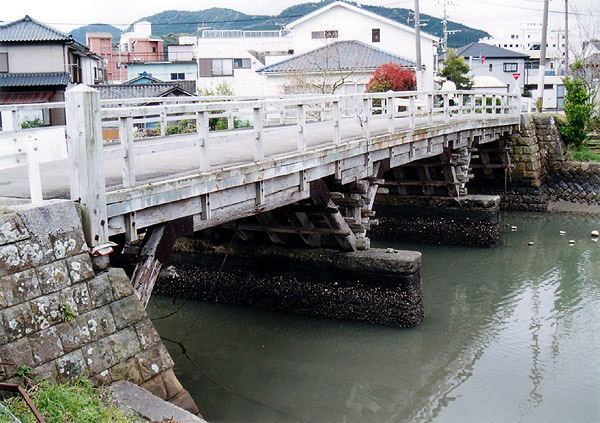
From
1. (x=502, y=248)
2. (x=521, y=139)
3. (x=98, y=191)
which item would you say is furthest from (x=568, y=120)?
(x=98, y=191)

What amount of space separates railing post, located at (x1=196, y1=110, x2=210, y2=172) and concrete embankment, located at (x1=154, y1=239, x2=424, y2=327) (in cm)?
542

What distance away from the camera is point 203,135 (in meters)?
7.85

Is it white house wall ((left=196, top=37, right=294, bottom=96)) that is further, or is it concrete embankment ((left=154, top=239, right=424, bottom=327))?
white house wall ((left=196, top=37, right=294, bottom=96))

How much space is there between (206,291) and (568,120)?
20.0 m

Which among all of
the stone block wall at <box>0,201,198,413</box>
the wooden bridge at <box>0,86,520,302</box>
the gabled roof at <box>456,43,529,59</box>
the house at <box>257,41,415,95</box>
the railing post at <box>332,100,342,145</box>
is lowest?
the stone block wall at <box>0,201,198,413</box>

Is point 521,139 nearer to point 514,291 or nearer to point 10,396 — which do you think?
point 514,291

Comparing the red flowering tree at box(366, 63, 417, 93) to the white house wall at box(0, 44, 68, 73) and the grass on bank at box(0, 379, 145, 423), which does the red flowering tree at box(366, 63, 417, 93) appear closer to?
the white house wall at box(0, 44, 68, 73)

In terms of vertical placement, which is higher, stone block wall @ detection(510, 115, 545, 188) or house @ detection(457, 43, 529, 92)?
house @ detection(457, 43, 529, 92)

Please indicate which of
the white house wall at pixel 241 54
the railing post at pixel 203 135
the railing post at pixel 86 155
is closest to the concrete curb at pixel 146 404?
the railing post at pixel 86 155

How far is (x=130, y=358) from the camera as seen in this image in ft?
21.2

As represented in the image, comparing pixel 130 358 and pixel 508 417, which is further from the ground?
pixel 130 358

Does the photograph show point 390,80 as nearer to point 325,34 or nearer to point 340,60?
point 340,60

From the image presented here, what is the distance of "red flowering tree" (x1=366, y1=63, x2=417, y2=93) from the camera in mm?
31516

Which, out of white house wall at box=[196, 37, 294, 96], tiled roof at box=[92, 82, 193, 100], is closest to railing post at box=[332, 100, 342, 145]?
tiled roof at box=[92, 82, 193, 100]
